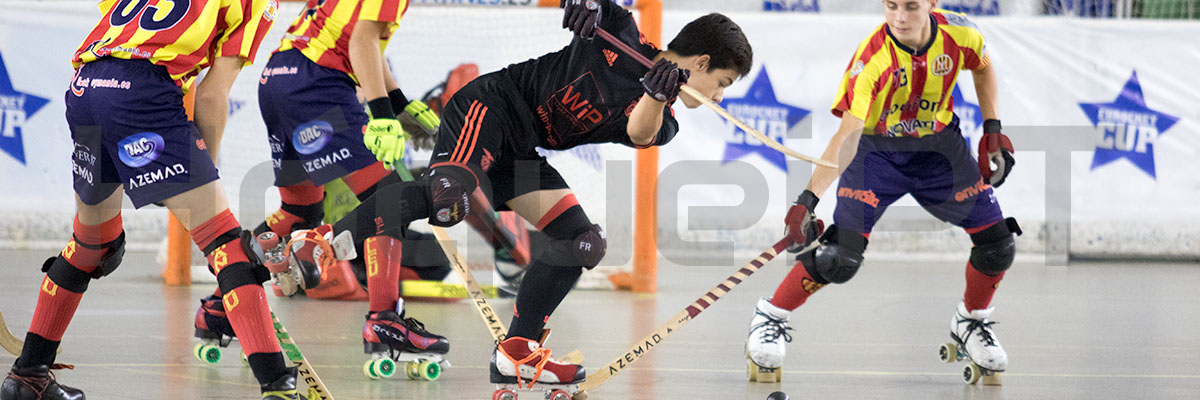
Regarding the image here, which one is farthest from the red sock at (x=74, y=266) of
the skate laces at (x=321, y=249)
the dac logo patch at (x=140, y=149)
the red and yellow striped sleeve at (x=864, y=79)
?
the red and yellow striped sleeve at (x=864, y=79)

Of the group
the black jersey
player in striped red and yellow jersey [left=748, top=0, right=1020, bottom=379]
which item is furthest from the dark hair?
player in striped red and yellow jersey [left=748, top=0, right=1020, bottom=379]

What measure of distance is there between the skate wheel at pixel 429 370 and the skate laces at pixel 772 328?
3.64 ft

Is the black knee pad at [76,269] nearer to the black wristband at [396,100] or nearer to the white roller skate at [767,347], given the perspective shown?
the black wristband at [396,100]

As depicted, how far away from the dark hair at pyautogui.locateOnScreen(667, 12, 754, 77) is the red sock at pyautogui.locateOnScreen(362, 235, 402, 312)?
136 cm

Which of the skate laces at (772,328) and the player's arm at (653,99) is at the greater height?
the player's arm at (653,99)

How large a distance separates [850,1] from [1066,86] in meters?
1.72

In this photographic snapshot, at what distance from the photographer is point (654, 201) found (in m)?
6.45

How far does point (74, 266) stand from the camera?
3.07 metres

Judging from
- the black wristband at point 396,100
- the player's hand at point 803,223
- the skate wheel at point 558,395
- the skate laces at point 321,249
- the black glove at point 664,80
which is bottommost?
the skate wheel at point 558,395

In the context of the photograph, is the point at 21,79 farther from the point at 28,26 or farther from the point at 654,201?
the point at 654,201

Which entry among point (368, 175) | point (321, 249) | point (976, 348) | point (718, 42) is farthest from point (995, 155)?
point (321, 249)

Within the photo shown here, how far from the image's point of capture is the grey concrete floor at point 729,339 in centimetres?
371

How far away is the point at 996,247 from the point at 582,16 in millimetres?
1794

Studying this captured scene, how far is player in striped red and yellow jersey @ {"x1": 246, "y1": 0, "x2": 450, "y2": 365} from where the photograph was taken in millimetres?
3865
